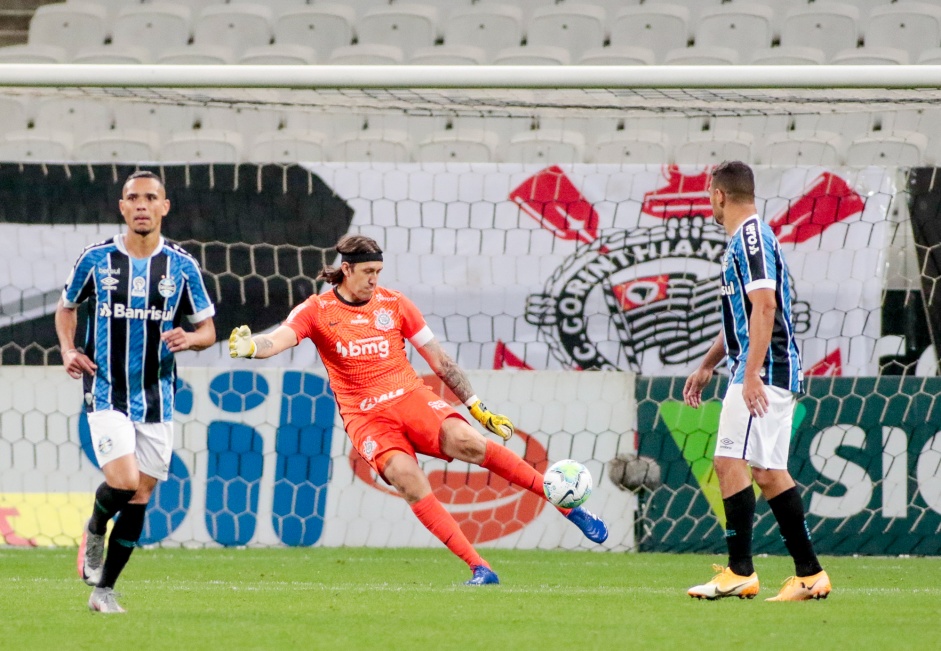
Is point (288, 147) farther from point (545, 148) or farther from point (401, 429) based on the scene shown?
point (401, 429)

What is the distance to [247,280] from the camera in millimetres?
8734

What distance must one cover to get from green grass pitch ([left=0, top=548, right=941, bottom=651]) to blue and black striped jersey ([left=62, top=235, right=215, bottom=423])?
84cm

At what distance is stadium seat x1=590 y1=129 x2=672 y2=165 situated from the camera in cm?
1012

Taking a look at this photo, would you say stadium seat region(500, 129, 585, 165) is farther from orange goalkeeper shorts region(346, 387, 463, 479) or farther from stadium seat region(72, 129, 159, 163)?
orange goalkeeper shorts region(346, 387, 463, 479)

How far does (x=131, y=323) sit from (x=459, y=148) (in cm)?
539

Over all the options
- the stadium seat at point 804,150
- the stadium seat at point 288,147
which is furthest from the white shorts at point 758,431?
the stadium seat at point 288,147

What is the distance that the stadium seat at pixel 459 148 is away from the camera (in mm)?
10547
